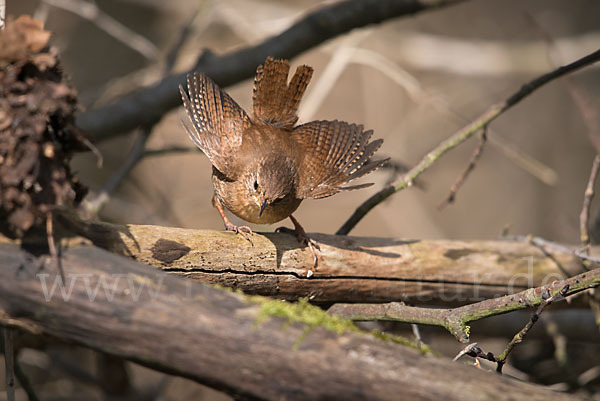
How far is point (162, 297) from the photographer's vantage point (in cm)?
158

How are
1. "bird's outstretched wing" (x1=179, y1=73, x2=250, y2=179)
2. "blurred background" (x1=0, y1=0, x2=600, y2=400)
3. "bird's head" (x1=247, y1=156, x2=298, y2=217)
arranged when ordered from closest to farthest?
"bird's head" (x1=247, y1=156, x2=298, y2=217)
"bird's outstretched wing" (x1=179, y1=73, x2=250, y2=179)
"blurred background" (x1=0, y1=0, x2=600, y2=400)

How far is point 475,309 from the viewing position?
1841 mm

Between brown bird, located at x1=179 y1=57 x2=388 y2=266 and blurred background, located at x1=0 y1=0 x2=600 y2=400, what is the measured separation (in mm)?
1051

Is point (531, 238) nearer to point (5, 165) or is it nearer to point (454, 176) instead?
point (5, 165)

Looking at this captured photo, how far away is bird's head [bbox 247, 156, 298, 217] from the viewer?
256 centimetres

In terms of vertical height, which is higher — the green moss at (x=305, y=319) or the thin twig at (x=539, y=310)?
the thin twig at (x=539, y=310)

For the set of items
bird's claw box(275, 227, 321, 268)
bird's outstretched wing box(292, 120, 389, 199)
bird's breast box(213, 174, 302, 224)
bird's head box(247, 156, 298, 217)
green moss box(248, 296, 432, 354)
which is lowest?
green moss box(248, 296, 432, 354)

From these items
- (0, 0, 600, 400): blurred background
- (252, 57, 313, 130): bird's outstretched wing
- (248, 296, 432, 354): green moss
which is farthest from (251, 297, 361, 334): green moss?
(0, 0, 600, 400): blurred background

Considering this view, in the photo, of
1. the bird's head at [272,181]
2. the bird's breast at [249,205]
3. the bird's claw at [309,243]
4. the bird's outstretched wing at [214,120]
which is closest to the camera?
the bird's claw at [309,243]

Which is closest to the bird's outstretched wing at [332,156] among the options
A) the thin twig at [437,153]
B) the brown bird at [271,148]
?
the brown bird at [271,148]

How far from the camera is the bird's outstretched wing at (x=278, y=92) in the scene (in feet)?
9.21

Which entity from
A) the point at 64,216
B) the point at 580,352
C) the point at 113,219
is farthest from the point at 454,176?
the point at 64,216

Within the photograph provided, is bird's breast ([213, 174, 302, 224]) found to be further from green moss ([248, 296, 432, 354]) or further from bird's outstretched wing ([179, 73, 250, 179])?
green moss ([248, 296, 432, 354])

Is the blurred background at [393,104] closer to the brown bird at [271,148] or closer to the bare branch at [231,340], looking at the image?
the brown bird at [271,148]
